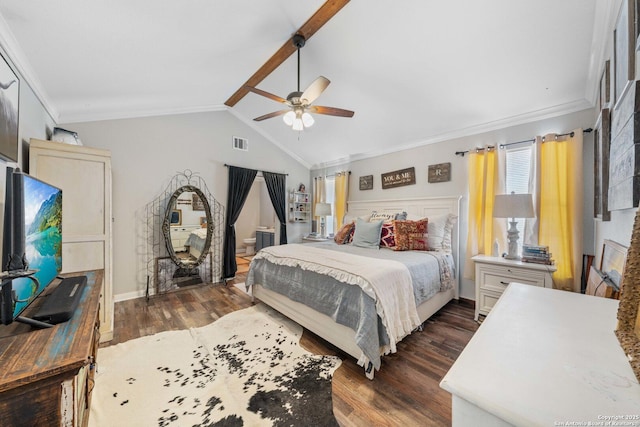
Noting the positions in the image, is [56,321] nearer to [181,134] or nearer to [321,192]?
[181,134]

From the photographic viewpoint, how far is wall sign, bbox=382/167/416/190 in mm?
3744

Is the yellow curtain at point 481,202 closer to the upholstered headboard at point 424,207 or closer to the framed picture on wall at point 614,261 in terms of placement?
the upholstered headboard at point 424,207

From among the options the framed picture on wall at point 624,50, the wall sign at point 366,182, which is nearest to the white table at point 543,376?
the framed picture on wall at point 624,50

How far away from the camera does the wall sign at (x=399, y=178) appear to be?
12.3 ft

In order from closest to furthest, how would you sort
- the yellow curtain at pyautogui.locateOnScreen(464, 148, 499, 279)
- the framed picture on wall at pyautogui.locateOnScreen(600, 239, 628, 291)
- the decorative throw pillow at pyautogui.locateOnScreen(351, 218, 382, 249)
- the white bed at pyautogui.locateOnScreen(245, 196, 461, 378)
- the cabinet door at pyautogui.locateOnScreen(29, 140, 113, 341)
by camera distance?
the framed picture on wall at pyautogui.locateOnScreen(600, 239, 628, 291) → the white bed at pyautogui.locateOnScreen(245, 196, 461, 378) → the cabinet door at pyautogui.locateOnScreen(29, 140, 113, 341) → the yellow curtain at pyautogui.locateOnScreen(464, 148, 499, 279) → the decorative throw pillow at pyautogui.locateOnScreen(351, 218, 382, 249)

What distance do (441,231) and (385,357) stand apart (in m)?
1.76

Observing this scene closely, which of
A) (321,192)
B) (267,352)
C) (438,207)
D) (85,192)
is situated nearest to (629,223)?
(438,207)

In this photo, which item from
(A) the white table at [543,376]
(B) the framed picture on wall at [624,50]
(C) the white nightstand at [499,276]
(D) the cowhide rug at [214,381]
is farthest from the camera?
(C) the white nightstand at [499,276]

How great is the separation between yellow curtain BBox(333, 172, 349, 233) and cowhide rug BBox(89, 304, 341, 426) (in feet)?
8.68

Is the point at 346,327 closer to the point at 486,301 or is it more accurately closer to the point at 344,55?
the point at 486,301

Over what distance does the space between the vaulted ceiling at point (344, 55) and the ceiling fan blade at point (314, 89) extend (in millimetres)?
645

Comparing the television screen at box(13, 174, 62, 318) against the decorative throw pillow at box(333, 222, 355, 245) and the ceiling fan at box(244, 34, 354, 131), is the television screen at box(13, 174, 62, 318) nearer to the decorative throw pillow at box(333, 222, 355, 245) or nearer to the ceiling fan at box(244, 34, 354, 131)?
the ceiling fan at box(244, 34, 354, 131)

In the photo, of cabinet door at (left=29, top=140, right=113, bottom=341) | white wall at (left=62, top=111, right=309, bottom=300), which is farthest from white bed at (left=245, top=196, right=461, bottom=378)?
white wall at (left=62, top=111, right=309, bottom=300)

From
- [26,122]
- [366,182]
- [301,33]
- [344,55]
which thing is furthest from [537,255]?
[26,122]
